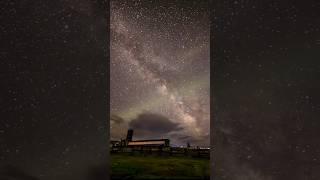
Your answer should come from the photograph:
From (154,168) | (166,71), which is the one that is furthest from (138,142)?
(166,71)

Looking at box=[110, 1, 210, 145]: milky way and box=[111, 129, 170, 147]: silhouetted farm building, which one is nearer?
box=[110, 1, 210, 145]: milky way

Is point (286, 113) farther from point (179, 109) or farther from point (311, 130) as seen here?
point (179, 109)

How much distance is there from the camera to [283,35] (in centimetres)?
184

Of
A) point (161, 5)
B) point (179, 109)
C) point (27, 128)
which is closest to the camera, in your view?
point (27, 128)

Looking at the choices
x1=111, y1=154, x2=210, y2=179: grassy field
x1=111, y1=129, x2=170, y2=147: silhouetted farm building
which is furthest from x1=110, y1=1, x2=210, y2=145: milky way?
x1=111, y1=154, x2=210, y2=179: grassy field

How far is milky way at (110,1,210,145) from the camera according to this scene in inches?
117

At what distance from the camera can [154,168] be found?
10.8 feet

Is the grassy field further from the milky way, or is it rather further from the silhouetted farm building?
the milky way

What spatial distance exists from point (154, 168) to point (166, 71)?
35.5 inches

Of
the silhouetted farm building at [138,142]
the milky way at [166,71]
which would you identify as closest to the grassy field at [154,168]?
the silhouetted farm building at [138,142]

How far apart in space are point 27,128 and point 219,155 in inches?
40.0

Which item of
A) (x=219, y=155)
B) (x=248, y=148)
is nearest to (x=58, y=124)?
(x=219, y=155)

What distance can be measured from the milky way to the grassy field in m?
0.22

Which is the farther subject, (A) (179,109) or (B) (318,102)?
(A) (179,109)
